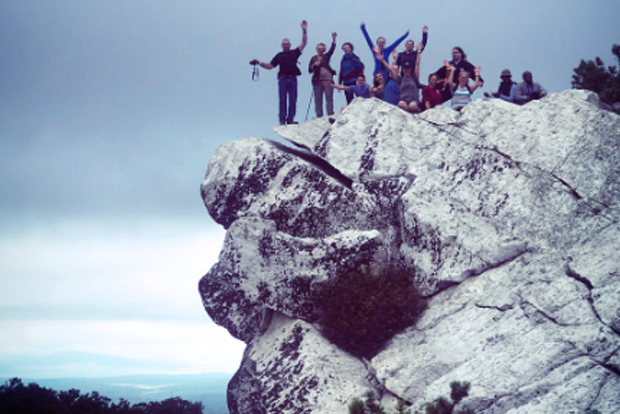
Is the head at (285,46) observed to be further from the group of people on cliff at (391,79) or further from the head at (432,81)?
the head at (432,81)

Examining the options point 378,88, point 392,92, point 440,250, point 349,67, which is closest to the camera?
point 440,250

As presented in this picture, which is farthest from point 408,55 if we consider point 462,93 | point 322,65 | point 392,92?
point 322,65

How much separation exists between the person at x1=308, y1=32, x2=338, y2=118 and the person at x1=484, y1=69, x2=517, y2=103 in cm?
635

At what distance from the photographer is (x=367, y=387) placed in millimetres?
15180

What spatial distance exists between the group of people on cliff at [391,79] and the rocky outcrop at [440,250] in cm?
147

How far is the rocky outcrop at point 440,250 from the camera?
13492mm

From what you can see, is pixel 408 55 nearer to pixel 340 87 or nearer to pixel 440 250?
pixel 340 87

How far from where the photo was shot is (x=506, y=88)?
21.5 m

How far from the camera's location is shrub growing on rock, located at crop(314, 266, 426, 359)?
624 inches

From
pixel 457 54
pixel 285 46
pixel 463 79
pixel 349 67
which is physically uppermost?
pixel 285 46

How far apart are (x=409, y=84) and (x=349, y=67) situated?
3375 millimetres

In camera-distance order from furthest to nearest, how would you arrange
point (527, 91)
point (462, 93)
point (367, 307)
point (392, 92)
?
1. point (392, 92)
2. point (527, 91)
3. point (462, 93)
4. point (367, 307)

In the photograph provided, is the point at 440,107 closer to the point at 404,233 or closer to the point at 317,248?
the point at 404,233

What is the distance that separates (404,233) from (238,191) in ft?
20.0
